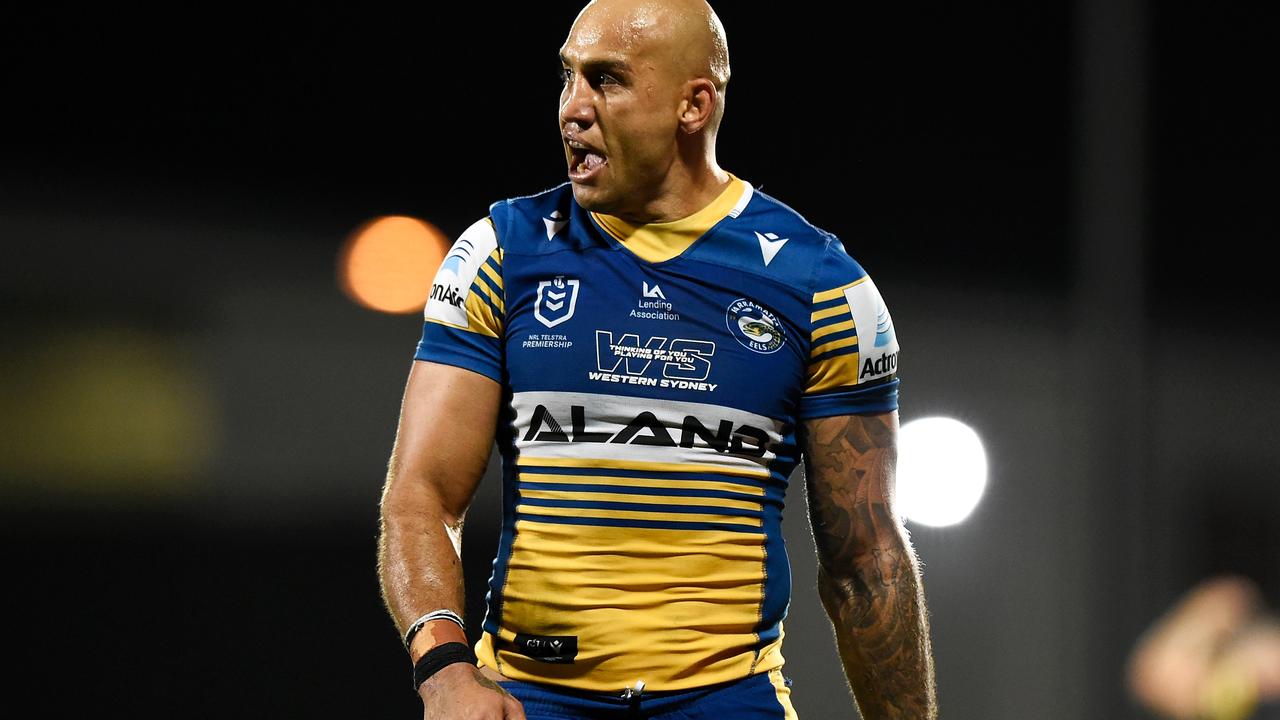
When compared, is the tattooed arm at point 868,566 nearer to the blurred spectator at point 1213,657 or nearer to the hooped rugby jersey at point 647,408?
the hooped rugby jersey at point 647,408

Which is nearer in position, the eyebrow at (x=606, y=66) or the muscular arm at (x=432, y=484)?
the muscular arm at (x=432, y=484)

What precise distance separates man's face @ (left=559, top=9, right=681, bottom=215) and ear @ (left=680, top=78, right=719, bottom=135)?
3 centimetres

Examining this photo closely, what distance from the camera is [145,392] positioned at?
15.9ft

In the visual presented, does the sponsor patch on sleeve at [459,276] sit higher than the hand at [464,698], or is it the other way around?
the sponsor patch on sleeve at [459,276]

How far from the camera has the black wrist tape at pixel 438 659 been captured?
1754 mm

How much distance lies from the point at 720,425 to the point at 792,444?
0.51 feet

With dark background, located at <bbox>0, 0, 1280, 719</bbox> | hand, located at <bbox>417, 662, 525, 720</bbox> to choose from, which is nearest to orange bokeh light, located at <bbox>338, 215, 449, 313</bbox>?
dark background, located at <bbox>0, 0, 1280, 719</bbox>

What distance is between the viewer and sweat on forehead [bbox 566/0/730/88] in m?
2.03

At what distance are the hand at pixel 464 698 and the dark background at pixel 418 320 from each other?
11.2ft

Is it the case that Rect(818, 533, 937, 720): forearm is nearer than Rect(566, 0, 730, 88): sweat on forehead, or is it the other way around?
Rect(566, 0, 730, 88): sweat on forehead

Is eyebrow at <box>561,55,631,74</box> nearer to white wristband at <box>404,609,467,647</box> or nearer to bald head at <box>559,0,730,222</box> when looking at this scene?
bald head at <box>559,0,730,222</box>

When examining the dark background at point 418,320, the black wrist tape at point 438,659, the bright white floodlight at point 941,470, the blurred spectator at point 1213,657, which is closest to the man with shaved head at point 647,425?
the black wrist tape at point 438,659

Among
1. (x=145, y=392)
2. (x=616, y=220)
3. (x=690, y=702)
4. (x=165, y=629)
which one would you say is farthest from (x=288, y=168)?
(x=690, y=702)

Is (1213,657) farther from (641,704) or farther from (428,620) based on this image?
(428,620)
